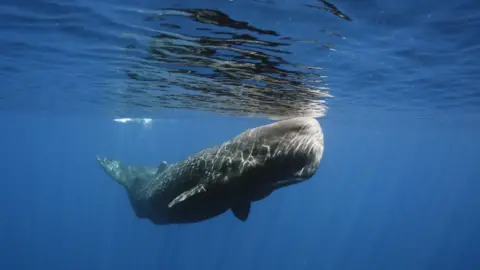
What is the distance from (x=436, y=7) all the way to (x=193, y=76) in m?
10.5

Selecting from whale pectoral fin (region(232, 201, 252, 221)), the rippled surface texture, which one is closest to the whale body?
whale pectoral fin (region(232, 201, 252, 221))

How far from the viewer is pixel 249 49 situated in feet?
41.2

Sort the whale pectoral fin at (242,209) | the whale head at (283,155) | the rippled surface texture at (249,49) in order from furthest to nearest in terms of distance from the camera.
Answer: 1. the rippled surface texture at (249,49)
2. the whale pectoral fin at (242,209)
3. the whale head at (283,155)

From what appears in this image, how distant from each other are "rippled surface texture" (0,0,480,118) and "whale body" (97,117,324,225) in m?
3.87

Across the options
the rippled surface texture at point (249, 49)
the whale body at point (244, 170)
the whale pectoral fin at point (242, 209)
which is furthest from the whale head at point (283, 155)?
the rippled surface texture at point (249, 49)

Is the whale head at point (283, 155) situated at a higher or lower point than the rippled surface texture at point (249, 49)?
lower

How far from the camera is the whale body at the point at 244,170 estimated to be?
6492 millimetres

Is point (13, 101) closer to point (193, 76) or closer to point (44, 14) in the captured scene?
point (193, 76)

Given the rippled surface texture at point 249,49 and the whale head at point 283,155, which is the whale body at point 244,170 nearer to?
the whale head at point 283,155

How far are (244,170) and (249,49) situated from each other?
676 cm

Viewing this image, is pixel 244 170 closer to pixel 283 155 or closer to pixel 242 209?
pixel 283 155

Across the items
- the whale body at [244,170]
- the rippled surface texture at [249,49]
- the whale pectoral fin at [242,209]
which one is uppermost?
the rippled surface texture at [249,49]

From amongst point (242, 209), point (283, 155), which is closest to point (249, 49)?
point (242, 209)

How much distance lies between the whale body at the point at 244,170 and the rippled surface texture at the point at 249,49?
3.87 metres
